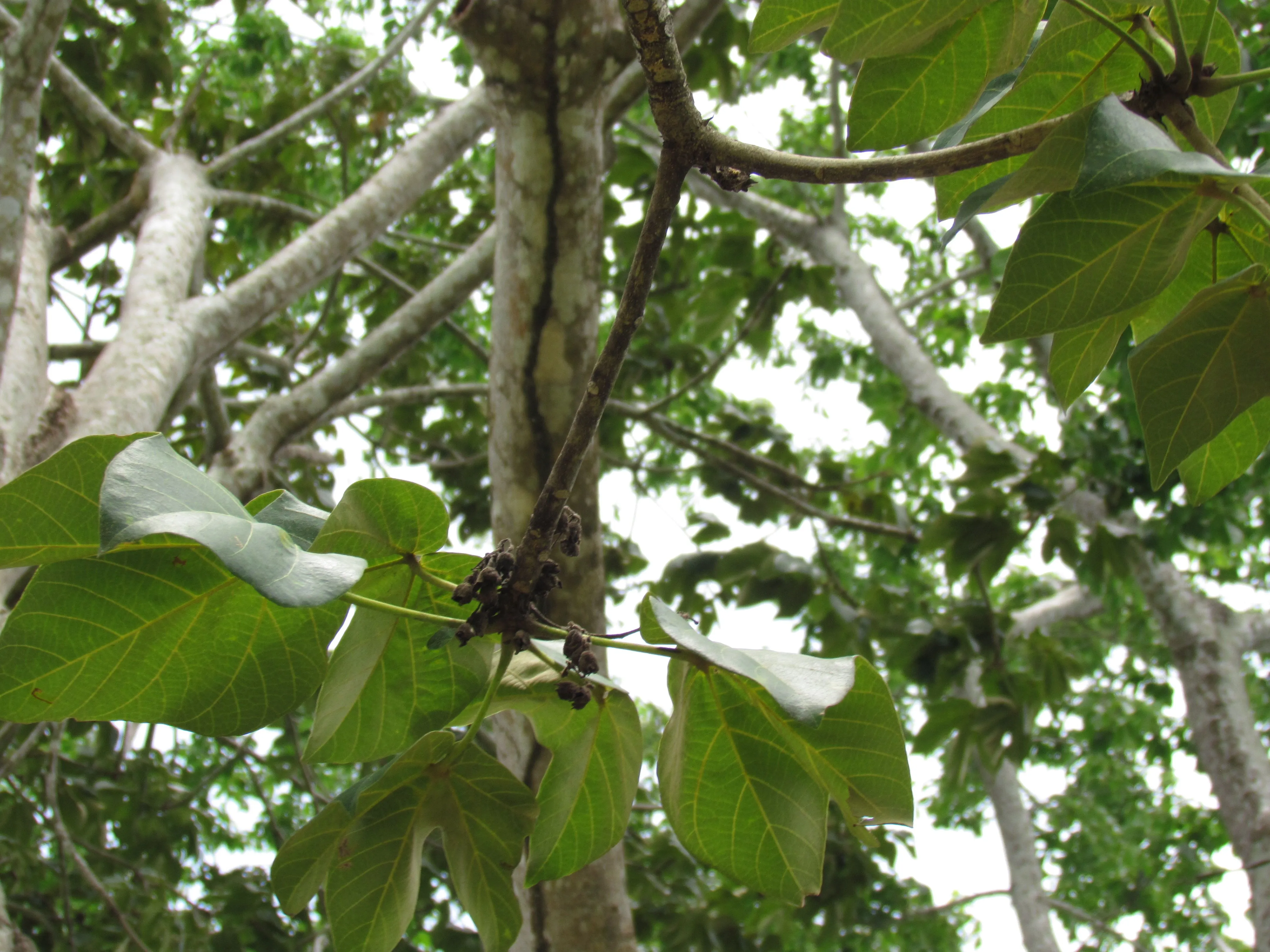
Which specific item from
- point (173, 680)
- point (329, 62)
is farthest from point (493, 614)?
point (329, 62)

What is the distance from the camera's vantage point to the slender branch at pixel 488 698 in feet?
2.39

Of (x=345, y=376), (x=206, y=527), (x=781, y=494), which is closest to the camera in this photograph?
(x=206, y=527)

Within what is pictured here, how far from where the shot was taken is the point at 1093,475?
2699 millimetres

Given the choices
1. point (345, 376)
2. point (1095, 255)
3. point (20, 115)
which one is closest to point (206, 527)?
point (1095, 255)

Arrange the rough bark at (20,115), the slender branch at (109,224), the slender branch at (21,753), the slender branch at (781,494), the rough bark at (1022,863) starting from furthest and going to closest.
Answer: the rough bark at (1022,863), the slender branch at (781,494), the slender branch at (109,224), the slender branch at (21,753), the rough bark at (20,115)

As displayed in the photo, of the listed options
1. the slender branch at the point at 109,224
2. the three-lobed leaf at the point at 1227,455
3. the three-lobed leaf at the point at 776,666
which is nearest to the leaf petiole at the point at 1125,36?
the three-lobed leaf at the point at 1227,455

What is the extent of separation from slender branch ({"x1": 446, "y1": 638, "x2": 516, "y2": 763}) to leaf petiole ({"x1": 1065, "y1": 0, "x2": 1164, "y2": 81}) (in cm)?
61

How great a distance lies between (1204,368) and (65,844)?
268 cm

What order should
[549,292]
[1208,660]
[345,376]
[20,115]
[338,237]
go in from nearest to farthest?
[20,115], [549,292], [338,237], [345,376], [1208,660]

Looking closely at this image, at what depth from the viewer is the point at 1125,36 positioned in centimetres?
60

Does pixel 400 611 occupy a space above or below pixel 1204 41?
below

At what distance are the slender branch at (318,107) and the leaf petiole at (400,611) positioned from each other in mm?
2307

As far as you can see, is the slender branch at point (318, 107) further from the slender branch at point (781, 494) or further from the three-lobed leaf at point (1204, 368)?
the three-lobed leaf at point (1204, 368)

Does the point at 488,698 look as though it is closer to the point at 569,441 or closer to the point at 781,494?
the point at 569,441
